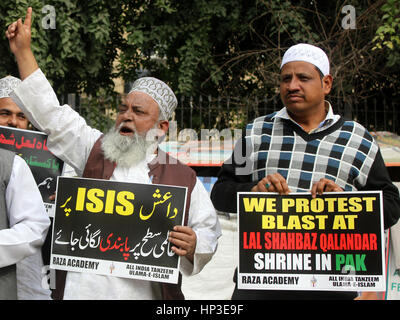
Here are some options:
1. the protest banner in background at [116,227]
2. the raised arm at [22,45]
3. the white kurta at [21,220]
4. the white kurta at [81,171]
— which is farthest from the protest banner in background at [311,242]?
the raised arm at [22,45]

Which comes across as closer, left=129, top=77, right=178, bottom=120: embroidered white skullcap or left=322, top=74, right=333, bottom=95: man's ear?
left=322, top=74, right=333, bottom=95: man's ear

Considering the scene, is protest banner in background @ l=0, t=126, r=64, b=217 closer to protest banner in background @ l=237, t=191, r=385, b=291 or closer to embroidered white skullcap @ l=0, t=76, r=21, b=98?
embroidered white skullcap @ l=0, t=76, r=21, b=98

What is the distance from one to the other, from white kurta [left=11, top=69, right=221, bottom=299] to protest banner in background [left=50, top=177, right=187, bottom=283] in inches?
3.7

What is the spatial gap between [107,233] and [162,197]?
0.36m

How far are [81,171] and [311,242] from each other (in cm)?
143

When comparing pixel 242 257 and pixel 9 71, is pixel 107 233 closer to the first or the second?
pixel 242 257

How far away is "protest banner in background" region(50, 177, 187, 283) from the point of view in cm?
284

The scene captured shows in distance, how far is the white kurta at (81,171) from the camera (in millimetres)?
2850

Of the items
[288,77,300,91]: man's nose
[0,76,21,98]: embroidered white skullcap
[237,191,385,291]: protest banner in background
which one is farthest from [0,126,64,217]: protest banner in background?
[288,77,300,91]: man's nose

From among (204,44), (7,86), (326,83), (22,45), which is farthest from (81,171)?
(204,44)

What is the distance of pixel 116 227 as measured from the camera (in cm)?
290

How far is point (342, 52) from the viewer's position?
28.1 ft

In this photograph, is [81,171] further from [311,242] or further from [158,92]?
[311,242]

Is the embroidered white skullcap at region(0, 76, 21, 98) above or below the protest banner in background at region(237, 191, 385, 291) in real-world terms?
above
